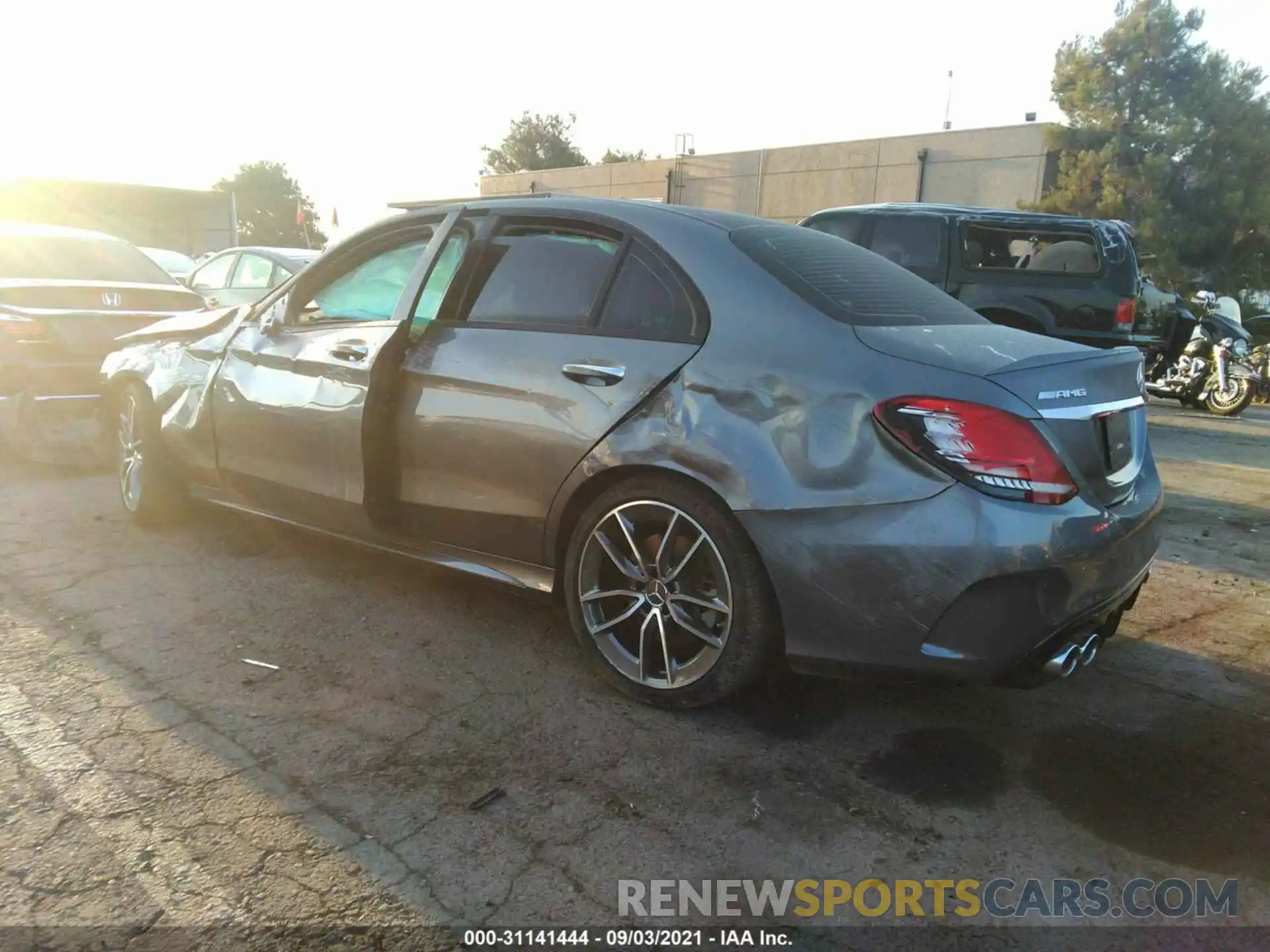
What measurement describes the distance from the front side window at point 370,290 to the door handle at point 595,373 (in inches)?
37.0

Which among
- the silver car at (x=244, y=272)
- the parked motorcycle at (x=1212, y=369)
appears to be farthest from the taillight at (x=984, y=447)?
the parked motorcycle at (x=1212, y=369)

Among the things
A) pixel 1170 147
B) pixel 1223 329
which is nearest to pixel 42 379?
pixel 1223 329

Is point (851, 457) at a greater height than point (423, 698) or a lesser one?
greater

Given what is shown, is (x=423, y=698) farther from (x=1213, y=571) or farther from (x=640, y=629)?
(x=1213, y=571)

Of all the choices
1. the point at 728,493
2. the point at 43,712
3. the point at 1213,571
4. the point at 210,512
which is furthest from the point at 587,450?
the point at 1213,571

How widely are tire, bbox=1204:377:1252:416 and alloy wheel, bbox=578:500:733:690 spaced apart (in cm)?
1191

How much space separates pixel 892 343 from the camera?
2.71 m

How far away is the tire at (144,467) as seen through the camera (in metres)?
4.83

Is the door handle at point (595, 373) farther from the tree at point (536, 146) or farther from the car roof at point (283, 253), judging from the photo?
the tree at point (536, 146)

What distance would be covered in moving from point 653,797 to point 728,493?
87 centimetres

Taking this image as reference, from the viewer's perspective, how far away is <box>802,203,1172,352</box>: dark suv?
8547 millimetres

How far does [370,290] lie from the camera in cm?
391

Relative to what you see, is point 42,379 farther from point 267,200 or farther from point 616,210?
point 267,200

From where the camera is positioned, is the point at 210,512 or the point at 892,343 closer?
the point at 892,343
